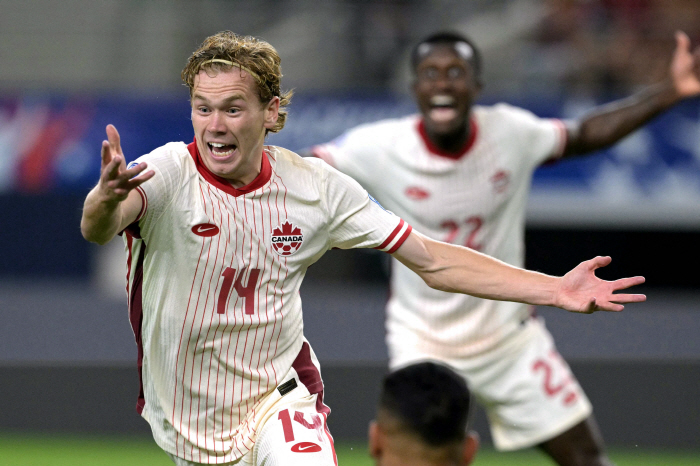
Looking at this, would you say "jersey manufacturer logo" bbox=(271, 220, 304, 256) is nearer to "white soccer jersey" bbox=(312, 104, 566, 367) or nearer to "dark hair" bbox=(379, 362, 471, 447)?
"dark hair" bbox=(379, 362, 471, 447)

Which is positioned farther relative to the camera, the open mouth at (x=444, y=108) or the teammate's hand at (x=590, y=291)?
the open mouth at (x=444, y=108)

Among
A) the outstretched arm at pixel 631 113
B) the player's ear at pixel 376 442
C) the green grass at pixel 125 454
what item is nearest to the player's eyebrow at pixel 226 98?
the player's ear at pixel 376 442

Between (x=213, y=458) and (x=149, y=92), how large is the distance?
6.91 metres

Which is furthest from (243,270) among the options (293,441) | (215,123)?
(293,441)

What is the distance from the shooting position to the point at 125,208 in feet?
12.4

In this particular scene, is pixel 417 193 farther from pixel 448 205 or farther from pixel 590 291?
pixel 590 291

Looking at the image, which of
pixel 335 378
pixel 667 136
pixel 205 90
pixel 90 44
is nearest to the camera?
pixel 205 90

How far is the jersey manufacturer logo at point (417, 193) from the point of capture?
6.49 meters

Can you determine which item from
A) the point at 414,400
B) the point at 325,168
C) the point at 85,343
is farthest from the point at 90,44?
the point at 414,400

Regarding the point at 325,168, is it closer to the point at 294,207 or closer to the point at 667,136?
the point at 294,207

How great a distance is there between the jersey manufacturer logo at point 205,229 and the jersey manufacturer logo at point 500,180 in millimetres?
2728

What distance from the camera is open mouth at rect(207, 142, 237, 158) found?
409 cm

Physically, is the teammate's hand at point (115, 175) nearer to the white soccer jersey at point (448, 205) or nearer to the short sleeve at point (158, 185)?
the short sleeve at point (158, 185)

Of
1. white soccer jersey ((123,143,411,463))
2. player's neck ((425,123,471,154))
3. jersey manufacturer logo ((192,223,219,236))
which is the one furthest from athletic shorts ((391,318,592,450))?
jersey manufacturer logo ((192,223,219,236))
